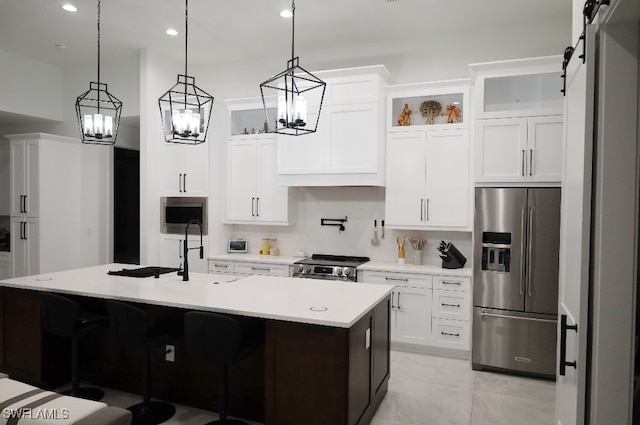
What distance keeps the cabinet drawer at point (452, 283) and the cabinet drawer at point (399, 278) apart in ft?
0.25

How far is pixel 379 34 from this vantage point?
516cm

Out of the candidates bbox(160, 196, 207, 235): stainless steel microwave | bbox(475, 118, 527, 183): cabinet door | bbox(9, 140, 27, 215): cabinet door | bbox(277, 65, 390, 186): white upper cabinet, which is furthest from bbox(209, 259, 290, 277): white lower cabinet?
bbox(9, 140, 27, 215): cabinet door

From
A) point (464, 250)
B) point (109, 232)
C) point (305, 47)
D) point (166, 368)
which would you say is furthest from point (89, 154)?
point (464, 250)

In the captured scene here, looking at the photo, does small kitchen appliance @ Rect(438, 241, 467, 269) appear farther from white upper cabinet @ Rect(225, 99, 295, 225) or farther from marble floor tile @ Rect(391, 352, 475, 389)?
white upper cabinet @ Rect(225, 99, 295, 225)

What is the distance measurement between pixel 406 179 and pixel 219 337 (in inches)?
115

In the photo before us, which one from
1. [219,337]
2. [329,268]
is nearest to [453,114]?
[329,268]

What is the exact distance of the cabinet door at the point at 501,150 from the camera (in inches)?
167

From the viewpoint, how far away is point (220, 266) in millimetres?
5707

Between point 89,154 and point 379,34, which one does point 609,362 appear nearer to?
point 379,34

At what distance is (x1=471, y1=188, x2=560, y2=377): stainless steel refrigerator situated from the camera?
4.04m

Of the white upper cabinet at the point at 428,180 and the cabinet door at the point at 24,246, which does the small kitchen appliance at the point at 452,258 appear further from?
the cabinet door at the point at 24,246

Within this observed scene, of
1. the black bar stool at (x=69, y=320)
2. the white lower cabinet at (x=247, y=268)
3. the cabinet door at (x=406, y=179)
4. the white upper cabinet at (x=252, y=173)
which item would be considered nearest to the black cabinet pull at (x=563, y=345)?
the cabinet door at (x=406, y=179)

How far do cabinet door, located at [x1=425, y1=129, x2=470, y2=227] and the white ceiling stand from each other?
1.21 m

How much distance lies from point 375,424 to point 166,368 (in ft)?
5.46
